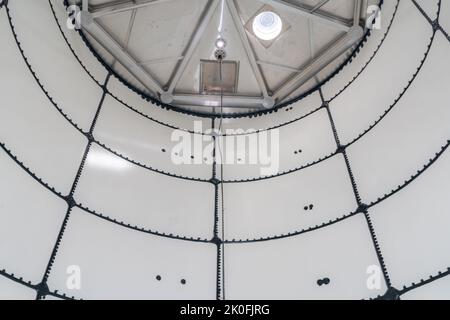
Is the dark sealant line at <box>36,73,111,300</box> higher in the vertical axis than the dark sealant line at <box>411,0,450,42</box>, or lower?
lower

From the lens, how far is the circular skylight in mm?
9336

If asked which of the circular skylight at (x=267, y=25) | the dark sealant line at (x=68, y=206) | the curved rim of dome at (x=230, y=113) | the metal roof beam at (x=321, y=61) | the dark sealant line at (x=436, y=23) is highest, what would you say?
the circular skylight at (x=267, y=25)

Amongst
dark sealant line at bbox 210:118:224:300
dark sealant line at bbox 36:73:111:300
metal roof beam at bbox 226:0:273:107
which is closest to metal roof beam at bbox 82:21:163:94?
dark sealant line at bbox 36:73:111:300

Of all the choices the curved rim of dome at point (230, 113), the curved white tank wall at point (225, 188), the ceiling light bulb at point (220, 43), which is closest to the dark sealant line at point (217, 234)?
the curved white tank wall at point (225, 188)

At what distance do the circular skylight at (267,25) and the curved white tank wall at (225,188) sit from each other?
184cm

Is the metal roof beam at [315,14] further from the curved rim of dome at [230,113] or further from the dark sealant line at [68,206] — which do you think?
the dark sealant line at [68,206]

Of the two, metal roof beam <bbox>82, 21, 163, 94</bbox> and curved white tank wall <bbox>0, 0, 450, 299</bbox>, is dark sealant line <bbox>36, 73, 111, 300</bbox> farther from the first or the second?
metal roof beam <bbox>82, 21, 163, 94</bbox>

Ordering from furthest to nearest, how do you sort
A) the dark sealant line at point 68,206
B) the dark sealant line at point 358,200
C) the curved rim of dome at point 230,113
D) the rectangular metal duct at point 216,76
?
1. the rectangular metal duct at point 216,76
2. the curved rim of dome at point 230,113
3. the dark sealant line at point 358,200
4. the dark sealant line at point 68,206

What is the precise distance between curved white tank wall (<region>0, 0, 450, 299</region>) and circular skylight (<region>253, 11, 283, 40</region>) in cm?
184

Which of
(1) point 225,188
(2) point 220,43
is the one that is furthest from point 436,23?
(1) point 225,188

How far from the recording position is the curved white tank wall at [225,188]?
19.5 feet

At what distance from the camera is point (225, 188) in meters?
8.77

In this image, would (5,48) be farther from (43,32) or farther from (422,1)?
(422,1)

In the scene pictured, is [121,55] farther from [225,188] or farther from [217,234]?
[217,234]
